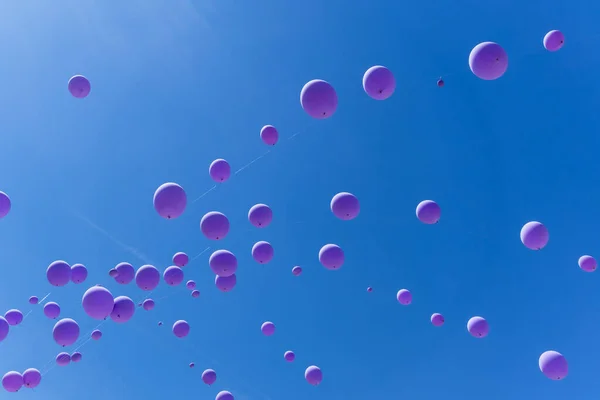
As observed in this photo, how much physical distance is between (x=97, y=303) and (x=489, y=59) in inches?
323

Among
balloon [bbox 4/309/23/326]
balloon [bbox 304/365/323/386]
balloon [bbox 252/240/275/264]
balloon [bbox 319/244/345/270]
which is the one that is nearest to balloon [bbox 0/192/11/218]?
balloon [bbox 4/309/23/326]

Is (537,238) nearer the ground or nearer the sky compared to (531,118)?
nearer the ground

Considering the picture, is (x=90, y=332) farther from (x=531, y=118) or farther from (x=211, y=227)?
(x=531, y=118)

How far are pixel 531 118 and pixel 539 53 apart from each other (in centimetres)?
177

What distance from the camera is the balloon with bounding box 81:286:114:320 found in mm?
8829

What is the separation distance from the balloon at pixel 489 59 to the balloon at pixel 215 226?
547 centimetres

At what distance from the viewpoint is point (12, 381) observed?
380 inches

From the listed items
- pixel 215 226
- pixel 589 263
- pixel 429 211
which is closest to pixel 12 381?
pixel 215 226

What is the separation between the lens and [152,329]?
15.6m

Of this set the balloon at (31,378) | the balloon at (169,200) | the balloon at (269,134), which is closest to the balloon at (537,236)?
the balloon at (269,134)

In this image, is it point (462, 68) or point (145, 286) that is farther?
point (462, 68)

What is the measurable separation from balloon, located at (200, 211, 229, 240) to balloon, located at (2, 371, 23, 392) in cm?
492

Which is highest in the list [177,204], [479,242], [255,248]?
[479,242]

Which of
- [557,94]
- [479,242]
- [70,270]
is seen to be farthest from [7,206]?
[557,94]
